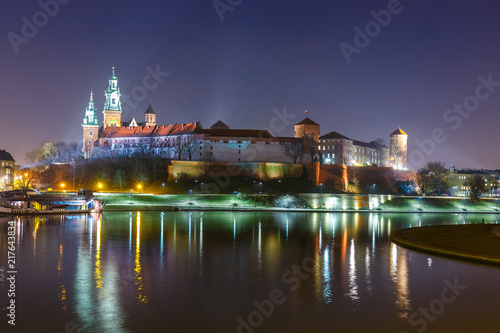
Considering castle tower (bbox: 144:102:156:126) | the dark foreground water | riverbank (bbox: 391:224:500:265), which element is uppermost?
castle tower (bbox: 144:102:156:126)

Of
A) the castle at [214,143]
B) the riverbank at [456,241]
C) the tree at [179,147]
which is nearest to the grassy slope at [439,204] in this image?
the castle at [214,143]

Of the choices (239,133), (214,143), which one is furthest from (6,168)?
(239,133)

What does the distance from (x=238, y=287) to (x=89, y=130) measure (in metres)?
71.0

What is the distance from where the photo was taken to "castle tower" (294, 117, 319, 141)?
69875mm

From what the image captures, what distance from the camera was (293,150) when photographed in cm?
6469

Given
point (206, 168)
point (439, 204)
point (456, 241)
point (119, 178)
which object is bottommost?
point (456, 241)

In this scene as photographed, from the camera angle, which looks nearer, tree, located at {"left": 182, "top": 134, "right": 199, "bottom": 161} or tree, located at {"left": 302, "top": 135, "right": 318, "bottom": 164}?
tree, located at {"left": 182, "top": 134, "right": 199, "bottom": 161}

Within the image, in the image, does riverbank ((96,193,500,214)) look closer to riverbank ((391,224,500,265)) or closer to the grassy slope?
the grassy slope

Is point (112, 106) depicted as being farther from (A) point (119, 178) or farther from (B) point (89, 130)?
(A) point (119, 178)

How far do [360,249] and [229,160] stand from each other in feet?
150

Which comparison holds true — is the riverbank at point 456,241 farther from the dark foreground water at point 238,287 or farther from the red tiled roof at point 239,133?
the red tiled roof at point 239,133

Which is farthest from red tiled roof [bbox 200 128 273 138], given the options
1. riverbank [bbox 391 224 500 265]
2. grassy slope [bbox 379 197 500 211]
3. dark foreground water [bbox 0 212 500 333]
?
dark foreground water [bbox 0 212 500 333]

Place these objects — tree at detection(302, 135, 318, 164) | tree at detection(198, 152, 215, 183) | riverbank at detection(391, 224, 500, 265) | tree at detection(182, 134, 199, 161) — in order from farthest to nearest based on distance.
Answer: tree at detection(302, 135, 318, 164) < tree at detection(182, 134, 199, 161) < tree at detection(198, 152, 215, 183) < riverbank at detection(391, 224, 500, 265)

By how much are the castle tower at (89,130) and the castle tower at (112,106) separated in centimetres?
187
